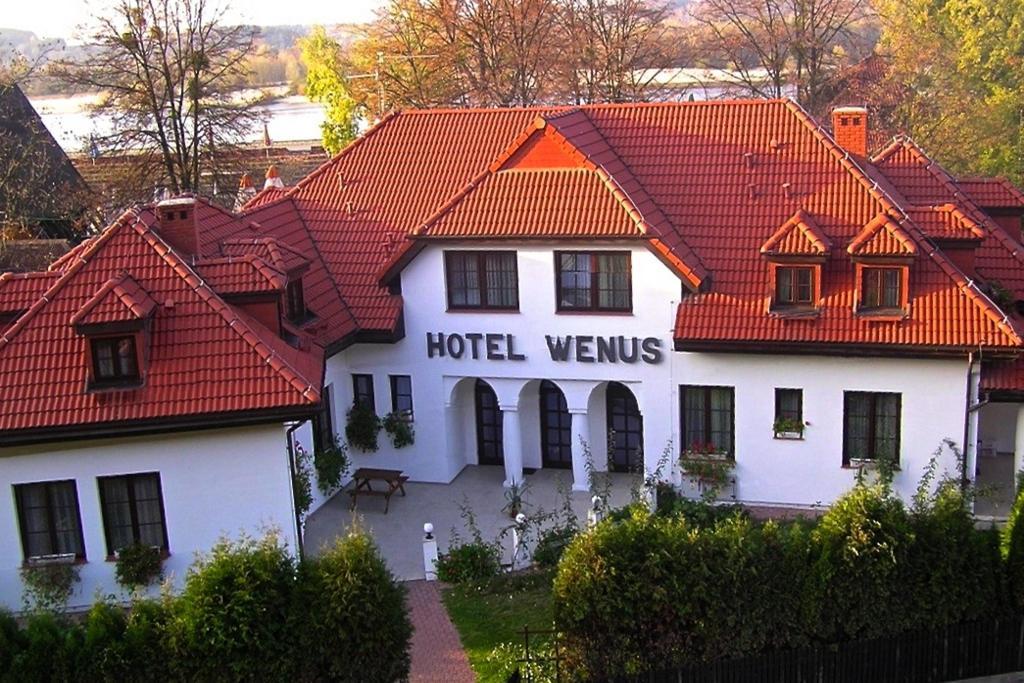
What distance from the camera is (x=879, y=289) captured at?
75.6 feet

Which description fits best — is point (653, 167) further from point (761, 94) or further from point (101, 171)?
point (761, 94)

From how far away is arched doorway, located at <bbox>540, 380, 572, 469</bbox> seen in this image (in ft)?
88.1

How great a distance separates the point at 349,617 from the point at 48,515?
7153 mm

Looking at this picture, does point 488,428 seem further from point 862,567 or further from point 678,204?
point 862,567

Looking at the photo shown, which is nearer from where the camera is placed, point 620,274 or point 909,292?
point 909,292

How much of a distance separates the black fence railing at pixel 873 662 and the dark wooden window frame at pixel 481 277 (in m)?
8.99

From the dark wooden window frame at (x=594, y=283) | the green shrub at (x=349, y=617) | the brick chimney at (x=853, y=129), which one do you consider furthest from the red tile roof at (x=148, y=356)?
the brick chimney at (x=853, y=129)

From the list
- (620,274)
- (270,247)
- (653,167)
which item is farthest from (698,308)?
(270,247)

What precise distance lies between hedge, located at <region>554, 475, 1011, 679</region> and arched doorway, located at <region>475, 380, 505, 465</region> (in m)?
9.94

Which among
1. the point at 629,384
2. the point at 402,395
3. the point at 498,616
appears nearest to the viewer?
the point at 498,616

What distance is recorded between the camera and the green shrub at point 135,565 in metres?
20.4

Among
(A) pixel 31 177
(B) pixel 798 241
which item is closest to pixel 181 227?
(B) pixel 798 241

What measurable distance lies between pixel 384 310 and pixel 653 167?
21.7ft

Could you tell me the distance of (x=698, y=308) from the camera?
24.0 m
